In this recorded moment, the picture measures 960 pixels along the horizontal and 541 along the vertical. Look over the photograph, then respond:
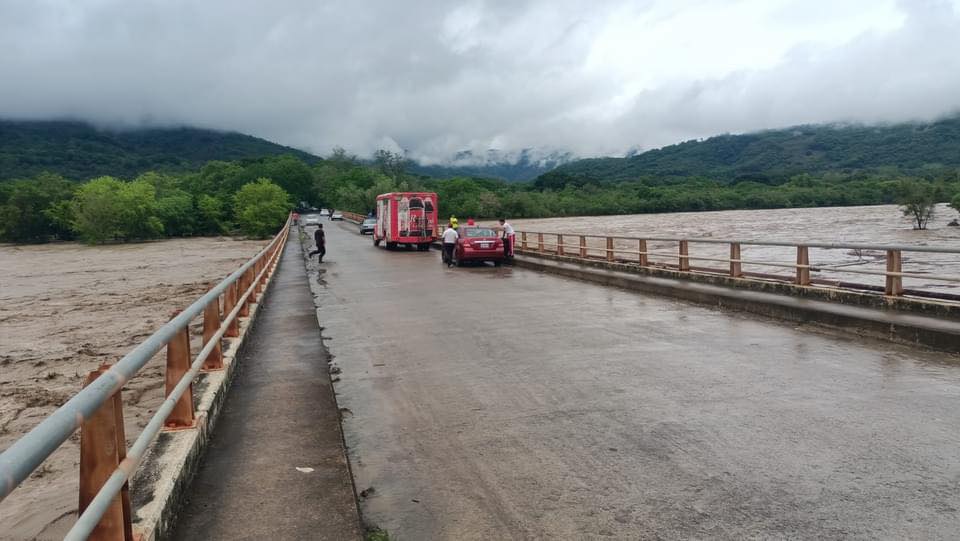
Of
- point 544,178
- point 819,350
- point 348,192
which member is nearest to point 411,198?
point 819,350

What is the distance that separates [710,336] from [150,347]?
27.5ft

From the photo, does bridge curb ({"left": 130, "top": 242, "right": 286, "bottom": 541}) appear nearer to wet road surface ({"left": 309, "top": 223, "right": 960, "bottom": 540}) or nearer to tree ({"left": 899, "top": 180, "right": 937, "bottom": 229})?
wet road surface ({"left": 309, "top": 223, "right": 960, "bottom": 540})

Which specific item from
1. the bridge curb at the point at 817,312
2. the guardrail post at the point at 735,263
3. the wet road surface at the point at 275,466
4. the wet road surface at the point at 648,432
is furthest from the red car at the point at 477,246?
the wet road surface at the point at 275,466

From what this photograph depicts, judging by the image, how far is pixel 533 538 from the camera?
3.95m

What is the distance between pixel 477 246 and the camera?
2512 centimetres

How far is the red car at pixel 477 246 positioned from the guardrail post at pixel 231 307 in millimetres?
14611

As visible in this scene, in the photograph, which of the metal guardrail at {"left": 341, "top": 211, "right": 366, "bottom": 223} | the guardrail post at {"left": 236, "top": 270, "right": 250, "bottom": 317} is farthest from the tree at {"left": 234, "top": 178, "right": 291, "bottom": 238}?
the guardrail post at {"left": 236, "top": 270, "right": 250, "bottom": 317}

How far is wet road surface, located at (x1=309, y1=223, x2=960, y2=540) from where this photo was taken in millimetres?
4207

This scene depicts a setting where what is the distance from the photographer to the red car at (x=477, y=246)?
2508 cm

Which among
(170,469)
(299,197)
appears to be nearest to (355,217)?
(299,197)

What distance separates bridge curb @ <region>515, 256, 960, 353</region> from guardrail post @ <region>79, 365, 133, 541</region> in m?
9.48

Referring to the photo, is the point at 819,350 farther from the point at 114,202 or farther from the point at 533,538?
the point at 114,202

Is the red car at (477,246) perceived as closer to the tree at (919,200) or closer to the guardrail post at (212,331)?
the guardrail post at (212,331)

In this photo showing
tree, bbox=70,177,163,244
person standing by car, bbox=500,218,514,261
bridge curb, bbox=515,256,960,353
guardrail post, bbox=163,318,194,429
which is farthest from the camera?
tree, bbox=70,177,163,244
